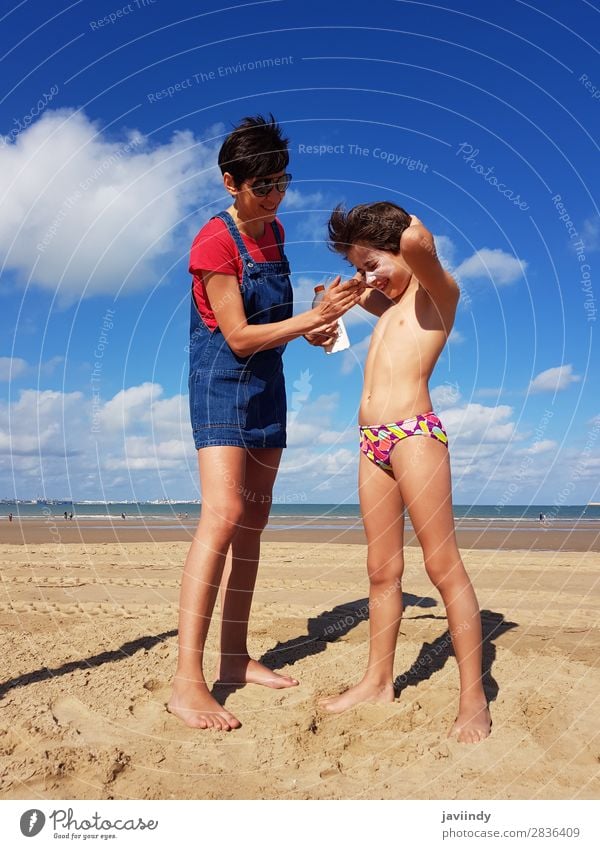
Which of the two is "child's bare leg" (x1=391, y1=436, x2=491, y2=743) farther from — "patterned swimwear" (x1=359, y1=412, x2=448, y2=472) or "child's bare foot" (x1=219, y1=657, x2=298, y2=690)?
"child's bare foot" (x1=219, y1=657, x2=298, y2=690)

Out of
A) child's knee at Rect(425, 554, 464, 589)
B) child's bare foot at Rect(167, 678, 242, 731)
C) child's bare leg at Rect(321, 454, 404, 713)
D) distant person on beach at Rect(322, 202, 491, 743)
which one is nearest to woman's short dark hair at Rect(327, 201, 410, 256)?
distant person on beach at Rect(322, 202, 491, 743)

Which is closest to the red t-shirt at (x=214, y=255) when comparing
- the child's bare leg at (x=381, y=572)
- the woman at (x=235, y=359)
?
the woman at (x=235, y=359)

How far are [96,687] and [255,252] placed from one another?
2.58 metres

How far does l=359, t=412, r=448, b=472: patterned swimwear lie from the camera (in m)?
3.19

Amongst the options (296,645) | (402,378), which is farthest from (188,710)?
(402,378)

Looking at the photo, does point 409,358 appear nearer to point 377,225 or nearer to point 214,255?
point 377,225

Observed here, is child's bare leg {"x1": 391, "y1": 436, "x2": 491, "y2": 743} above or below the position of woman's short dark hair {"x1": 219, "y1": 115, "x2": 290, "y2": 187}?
below

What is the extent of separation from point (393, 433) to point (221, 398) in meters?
0.91

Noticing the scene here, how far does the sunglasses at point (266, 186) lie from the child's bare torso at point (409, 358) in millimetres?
875

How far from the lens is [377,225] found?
10.8ft

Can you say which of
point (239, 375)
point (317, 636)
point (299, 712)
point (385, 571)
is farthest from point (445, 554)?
point (317, 636)

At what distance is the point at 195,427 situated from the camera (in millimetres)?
3455

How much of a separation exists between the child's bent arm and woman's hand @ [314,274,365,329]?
350mm
